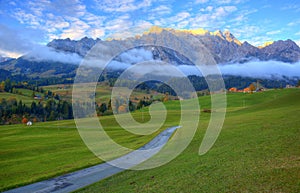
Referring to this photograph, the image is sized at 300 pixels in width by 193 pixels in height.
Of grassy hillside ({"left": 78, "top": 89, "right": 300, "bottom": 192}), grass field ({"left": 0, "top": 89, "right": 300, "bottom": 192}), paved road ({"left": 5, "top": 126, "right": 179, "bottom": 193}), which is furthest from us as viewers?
paved road ({"left": 5, "top": 126, "right": 179, "bottom": 193})

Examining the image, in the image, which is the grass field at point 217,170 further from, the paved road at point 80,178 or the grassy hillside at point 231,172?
the paved road at point 80,178

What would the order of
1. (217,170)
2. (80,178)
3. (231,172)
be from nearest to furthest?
(231,172) → (217,170) → (80,178)

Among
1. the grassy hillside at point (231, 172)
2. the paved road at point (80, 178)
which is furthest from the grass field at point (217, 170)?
the paved road at point (80, 178)

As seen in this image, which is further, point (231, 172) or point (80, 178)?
point (80, 178)

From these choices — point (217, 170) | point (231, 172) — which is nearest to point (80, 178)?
point (217, 170)

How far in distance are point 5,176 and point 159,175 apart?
20.2 m

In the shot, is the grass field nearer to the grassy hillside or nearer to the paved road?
the grassy hillside

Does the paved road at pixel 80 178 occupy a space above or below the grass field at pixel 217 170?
below

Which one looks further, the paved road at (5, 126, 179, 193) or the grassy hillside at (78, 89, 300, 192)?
the paved road at (5, 126, 179, 193)

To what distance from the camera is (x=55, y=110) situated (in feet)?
Result: 638

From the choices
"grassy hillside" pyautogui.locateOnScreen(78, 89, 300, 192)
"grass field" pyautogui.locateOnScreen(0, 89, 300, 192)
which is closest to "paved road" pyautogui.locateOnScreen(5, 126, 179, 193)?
"grass field" pyautogui.locateOnScreen(0, 89, 300, 192)

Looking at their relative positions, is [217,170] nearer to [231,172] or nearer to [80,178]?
[231,172]

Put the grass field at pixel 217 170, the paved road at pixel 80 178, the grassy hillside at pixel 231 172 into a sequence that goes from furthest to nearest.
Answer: the paved road at pixel 80 178 < the grass field at pixel 217 170 < the grassy hillside at pixel 231 172

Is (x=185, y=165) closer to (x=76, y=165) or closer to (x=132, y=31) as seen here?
(x=76, y=165)
